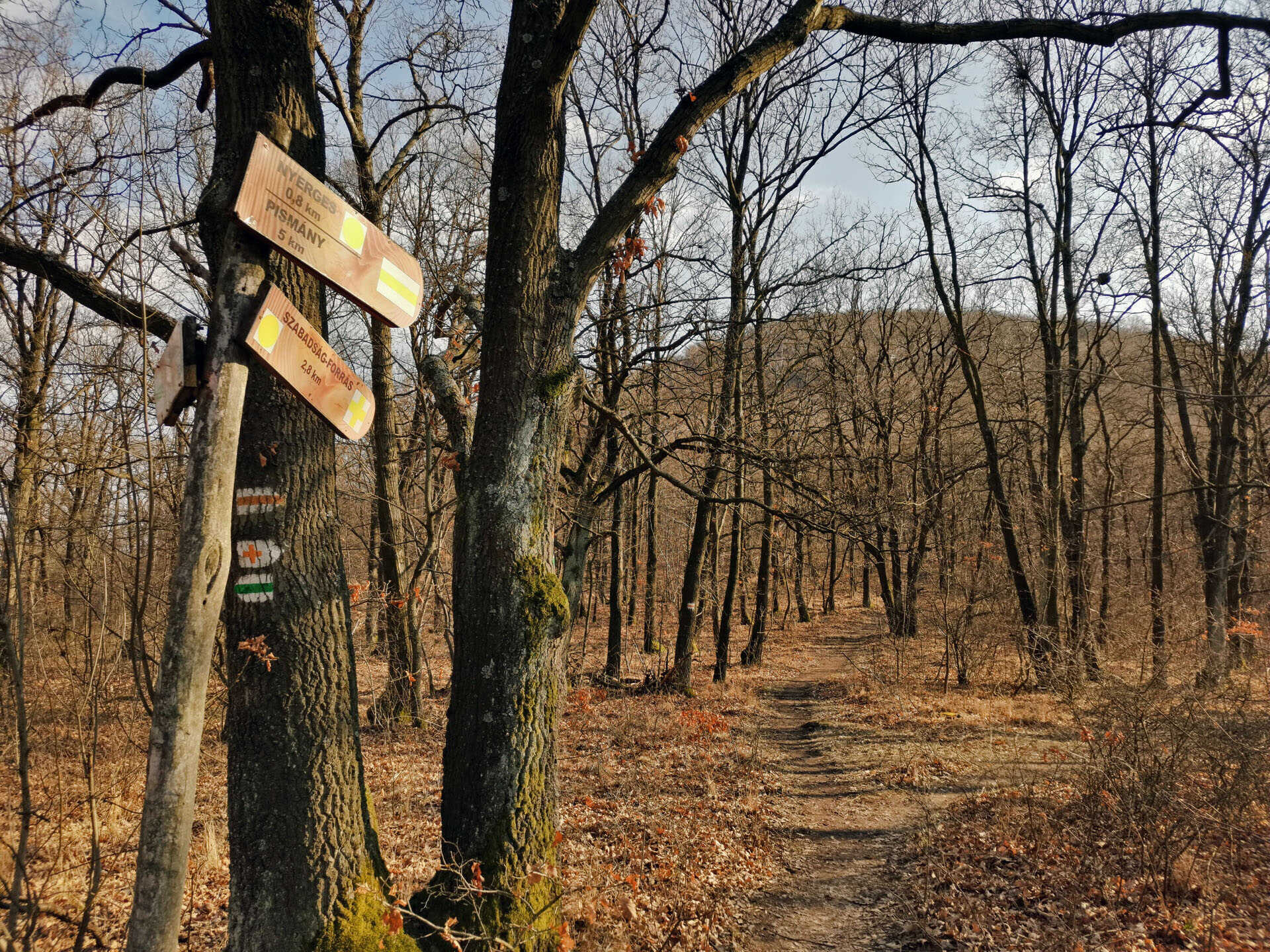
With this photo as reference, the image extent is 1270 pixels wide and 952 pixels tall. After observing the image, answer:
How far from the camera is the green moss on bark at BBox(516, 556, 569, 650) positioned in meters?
3.18

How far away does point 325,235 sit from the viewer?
197 centimetres

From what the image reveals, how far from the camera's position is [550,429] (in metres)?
3.44

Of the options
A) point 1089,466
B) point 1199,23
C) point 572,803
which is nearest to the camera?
point 1199,23

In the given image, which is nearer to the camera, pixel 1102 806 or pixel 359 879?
pixel 359 879

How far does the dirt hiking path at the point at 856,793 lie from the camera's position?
16.8 ft

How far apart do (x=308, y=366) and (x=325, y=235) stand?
1.24 ft

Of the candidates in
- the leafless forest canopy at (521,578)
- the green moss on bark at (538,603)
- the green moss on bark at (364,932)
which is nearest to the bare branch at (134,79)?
the leafless forest canopy at (521,578)

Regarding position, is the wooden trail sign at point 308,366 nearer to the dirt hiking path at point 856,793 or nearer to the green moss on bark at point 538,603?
the green moss on bark at point 538,603

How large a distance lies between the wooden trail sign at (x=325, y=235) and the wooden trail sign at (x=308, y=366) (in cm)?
15

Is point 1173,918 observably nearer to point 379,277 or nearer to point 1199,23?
point 1199,23

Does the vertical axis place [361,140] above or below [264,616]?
above

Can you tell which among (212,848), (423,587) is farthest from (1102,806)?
(423,587)

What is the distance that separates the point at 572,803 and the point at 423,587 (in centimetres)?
494

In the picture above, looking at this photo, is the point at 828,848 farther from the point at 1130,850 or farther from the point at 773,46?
the point at 773,46
